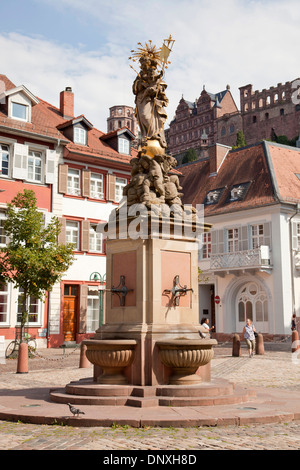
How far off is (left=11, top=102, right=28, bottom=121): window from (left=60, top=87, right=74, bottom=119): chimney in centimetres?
429

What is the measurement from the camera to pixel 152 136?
436 inches

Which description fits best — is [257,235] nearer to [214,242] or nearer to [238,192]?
[214,242]

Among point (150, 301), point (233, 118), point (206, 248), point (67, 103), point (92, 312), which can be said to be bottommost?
point (150, 301)

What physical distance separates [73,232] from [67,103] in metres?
7.85

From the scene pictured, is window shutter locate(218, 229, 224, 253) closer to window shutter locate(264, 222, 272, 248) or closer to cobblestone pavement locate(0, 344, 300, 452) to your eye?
window shutter locate(264, 222, 272, 248)

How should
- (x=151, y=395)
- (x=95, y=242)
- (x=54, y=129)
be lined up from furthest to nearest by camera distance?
(x=95, y=242) < (x=54, y=129) < (x=151, y=395)

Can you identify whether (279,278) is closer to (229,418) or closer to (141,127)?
(141,127)

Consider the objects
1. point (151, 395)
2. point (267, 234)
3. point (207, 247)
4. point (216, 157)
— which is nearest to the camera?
point (151, 395)

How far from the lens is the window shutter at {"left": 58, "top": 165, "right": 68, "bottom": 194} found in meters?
28.4

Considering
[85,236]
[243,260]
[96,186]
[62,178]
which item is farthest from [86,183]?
[243,260]

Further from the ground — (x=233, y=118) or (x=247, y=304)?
(x=233, y=118)

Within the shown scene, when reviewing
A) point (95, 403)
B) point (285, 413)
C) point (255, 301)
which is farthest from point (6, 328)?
point (285, 413)

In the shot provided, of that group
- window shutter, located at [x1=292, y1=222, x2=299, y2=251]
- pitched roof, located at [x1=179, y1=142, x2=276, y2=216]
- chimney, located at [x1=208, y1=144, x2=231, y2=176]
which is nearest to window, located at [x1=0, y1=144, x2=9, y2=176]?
pitched roof, located at [x1=179, y1=142, x2=276, y2=216]
